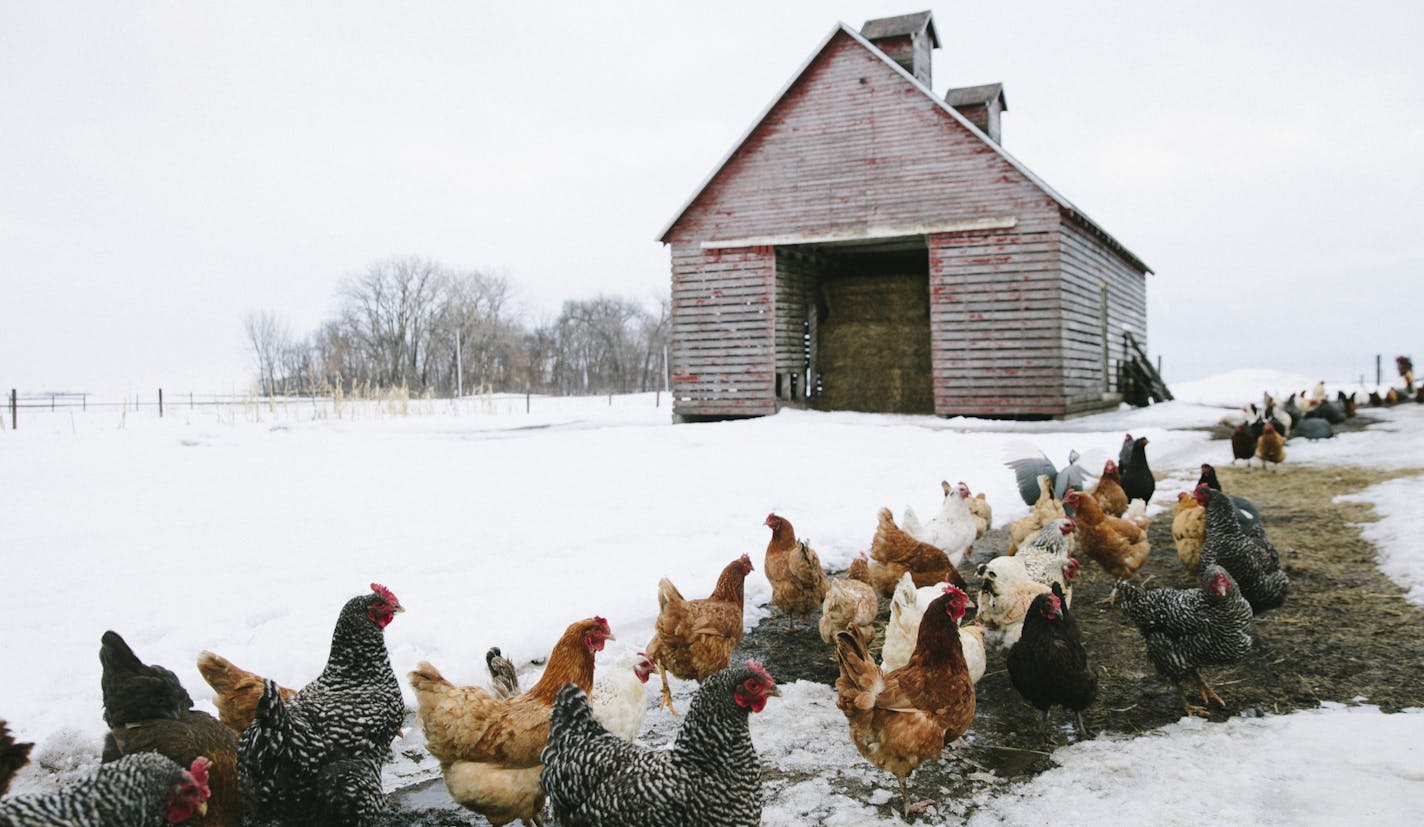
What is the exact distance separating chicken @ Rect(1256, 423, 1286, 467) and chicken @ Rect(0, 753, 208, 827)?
535 inches

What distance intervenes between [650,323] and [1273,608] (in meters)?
64.9

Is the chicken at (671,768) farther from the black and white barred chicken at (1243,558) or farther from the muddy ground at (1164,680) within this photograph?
the black and white barred chicken at (1243,558)

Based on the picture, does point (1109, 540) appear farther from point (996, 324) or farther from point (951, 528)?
A: point (996, 324)

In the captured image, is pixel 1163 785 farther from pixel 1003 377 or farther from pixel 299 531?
pixel 1003 377

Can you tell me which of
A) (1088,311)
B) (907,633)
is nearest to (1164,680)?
(907,633)

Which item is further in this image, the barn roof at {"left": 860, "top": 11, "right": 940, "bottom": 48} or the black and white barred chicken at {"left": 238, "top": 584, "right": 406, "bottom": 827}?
the barn roof at {"left": 860, "top": 11, "right": 940, "bottom": 48}

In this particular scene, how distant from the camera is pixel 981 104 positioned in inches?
857

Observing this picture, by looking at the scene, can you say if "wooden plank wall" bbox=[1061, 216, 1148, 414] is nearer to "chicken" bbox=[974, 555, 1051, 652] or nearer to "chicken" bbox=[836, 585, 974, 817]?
"chicken" bbox=[974, 555, 1051, 652]

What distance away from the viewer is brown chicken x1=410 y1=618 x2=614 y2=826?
3.06 meters

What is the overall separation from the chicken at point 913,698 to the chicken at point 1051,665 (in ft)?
1.41

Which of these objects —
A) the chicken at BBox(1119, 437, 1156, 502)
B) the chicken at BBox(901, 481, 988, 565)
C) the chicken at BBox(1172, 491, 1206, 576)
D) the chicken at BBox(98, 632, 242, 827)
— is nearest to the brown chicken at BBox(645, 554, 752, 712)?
the chicken at BBox(98, 632, 242, 827)

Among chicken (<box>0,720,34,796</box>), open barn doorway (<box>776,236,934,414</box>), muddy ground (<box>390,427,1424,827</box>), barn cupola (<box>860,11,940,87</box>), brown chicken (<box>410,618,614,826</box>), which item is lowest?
muddy ground (<box>390,427,1424,827</box>)

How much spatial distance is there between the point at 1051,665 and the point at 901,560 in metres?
1.95

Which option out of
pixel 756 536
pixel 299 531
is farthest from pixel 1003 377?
pixel 299 531
